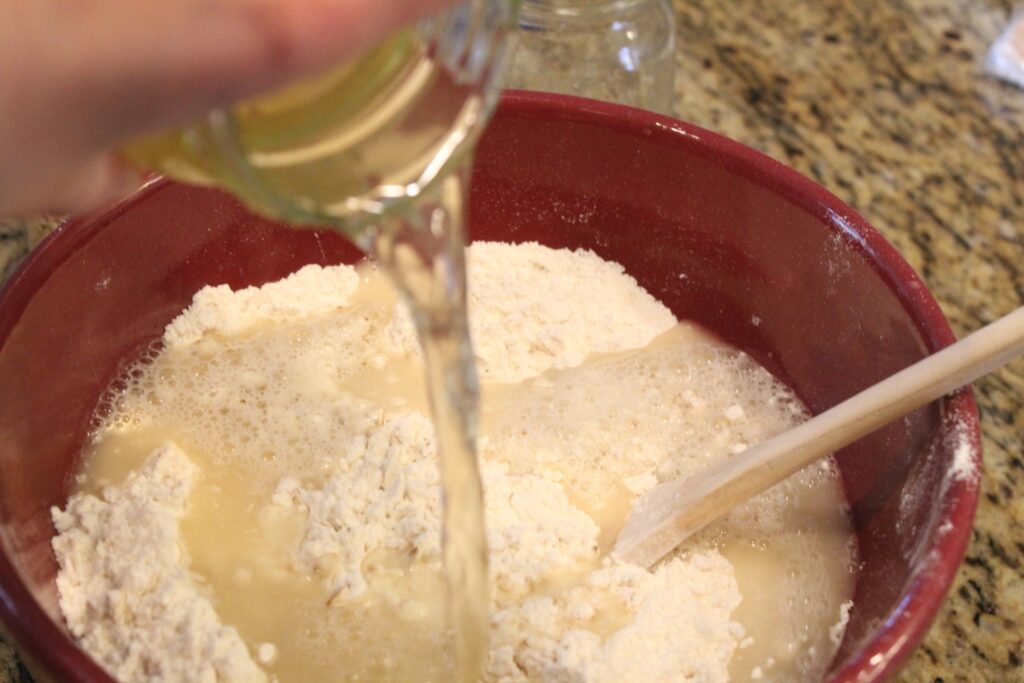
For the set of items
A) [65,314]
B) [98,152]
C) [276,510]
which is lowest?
[276,510]

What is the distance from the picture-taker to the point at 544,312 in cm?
104

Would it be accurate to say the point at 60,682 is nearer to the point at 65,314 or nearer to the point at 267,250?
the point at 65,314

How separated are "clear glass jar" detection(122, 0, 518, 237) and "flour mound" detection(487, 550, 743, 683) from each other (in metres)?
0.40

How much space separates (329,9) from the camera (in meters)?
0.38

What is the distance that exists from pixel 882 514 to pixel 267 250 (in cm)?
Result: 62

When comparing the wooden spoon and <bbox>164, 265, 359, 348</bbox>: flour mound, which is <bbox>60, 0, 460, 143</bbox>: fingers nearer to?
the wooden spoon

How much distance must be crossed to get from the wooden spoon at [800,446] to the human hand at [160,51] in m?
0.49

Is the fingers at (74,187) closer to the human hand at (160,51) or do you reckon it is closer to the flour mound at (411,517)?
the human hand at (160,51)

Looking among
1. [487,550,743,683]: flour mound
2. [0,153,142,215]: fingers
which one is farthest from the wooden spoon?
[0,153,142,215]: fingers

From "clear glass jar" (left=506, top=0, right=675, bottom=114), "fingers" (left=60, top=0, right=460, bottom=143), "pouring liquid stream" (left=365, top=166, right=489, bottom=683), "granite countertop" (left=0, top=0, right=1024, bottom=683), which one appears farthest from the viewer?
"clear glass jar" (left=506, top=0, right=675, bottom=114)

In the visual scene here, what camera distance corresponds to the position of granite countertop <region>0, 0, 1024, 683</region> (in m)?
0.98

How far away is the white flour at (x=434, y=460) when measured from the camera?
0.79 meters

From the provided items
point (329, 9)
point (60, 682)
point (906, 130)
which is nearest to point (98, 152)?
point (329, 9)

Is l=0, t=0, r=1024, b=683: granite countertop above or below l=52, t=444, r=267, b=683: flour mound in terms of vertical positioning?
above
